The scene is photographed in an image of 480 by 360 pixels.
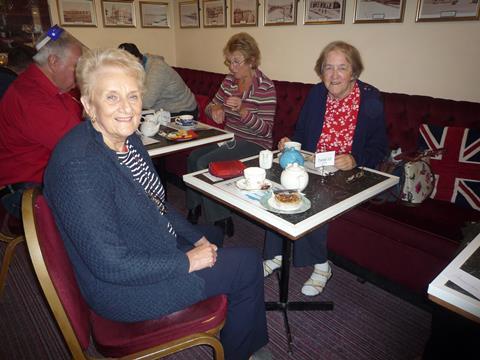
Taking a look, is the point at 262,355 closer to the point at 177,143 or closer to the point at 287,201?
the point at 287,201

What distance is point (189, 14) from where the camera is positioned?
4621 mm

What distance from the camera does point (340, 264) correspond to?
232cm

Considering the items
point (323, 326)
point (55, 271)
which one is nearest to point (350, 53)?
point (323, 326)

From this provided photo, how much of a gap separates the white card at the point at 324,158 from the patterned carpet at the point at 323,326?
3.17 ft

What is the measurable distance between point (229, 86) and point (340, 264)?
174 cm

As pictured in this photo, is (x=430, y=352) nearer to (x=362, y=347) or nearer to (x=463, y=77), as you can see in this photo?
(x=362, y=347)

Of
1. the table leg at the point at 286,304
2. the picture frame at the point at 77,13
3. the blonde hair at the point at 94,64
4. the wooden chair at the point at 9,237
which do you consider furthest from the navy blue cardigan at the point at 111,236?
the picture frame at the point at 77,13

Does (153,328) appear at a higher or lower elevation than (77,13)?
lower

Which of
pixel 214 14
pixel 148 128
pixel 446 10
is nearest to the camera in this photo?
pixel 148 128

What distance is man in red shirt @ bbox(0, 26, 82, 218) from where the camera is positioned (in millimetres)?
1785

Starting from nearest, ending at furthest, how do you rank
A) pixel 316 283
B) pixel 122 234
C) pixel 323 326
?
pixel 122 234
pixel 323 326
pixel 316 283

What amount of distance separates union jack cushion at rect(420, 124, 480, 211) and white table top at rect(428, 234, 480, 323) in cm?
134

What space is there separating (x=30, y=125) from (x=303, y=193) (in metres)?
1.54

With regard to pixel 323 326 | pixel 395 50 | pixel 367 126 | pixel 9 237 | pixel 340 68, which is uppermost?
pixel 395 50
